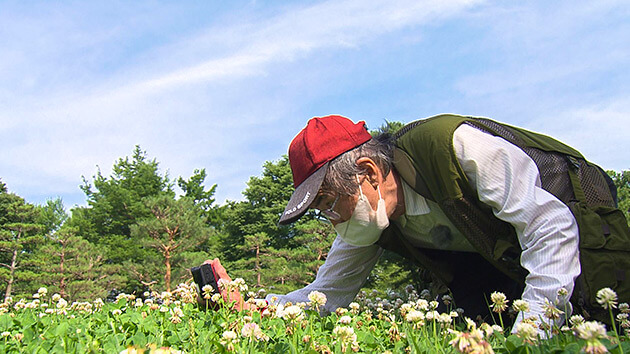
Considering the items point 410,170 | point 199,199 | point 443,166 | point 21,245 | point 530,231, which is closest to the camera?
point 530,231

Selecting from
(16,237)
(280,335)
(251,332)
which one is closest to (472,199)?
(280,335)

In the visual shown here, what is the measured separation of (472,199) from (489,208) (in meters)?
0.11

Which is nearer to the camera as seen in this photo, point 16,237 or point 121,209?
point 16,237

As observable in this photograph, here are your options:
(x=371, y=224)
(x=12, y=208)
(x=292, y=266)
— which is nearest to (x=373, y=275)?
(x=292, y=266)

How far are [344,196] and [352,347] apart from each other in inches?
49.1

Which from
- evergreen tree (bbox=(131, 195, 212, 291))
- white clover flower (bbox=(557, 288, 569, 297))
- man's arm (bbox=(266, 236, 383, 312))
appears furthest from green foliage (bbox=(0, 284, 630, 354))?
evergreen tree (bbox=(131, 195, 212, 291))

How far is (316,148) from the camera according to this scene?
2.98 m

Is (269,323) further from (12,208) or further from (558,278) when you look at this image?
(12,208)

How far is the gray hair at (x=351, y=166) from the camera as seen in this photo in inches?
117

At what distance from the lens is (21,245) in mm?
25766

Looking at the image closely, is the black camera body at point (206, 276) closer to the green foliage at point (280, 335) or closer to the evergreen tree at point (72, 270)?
the green foliage at point (280, 335)

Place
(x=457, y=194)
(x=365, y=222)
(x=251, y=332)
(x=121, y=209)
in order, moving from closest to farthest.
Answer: (x=251, y=332) < (x=457, y=194) < (x=365, y=222) < (x=121, y=209)

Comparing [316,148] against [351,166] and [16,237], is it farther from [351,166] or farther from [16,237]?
[16,237]

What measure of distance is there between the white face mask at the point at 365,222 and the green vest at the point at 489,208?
0.89ft
